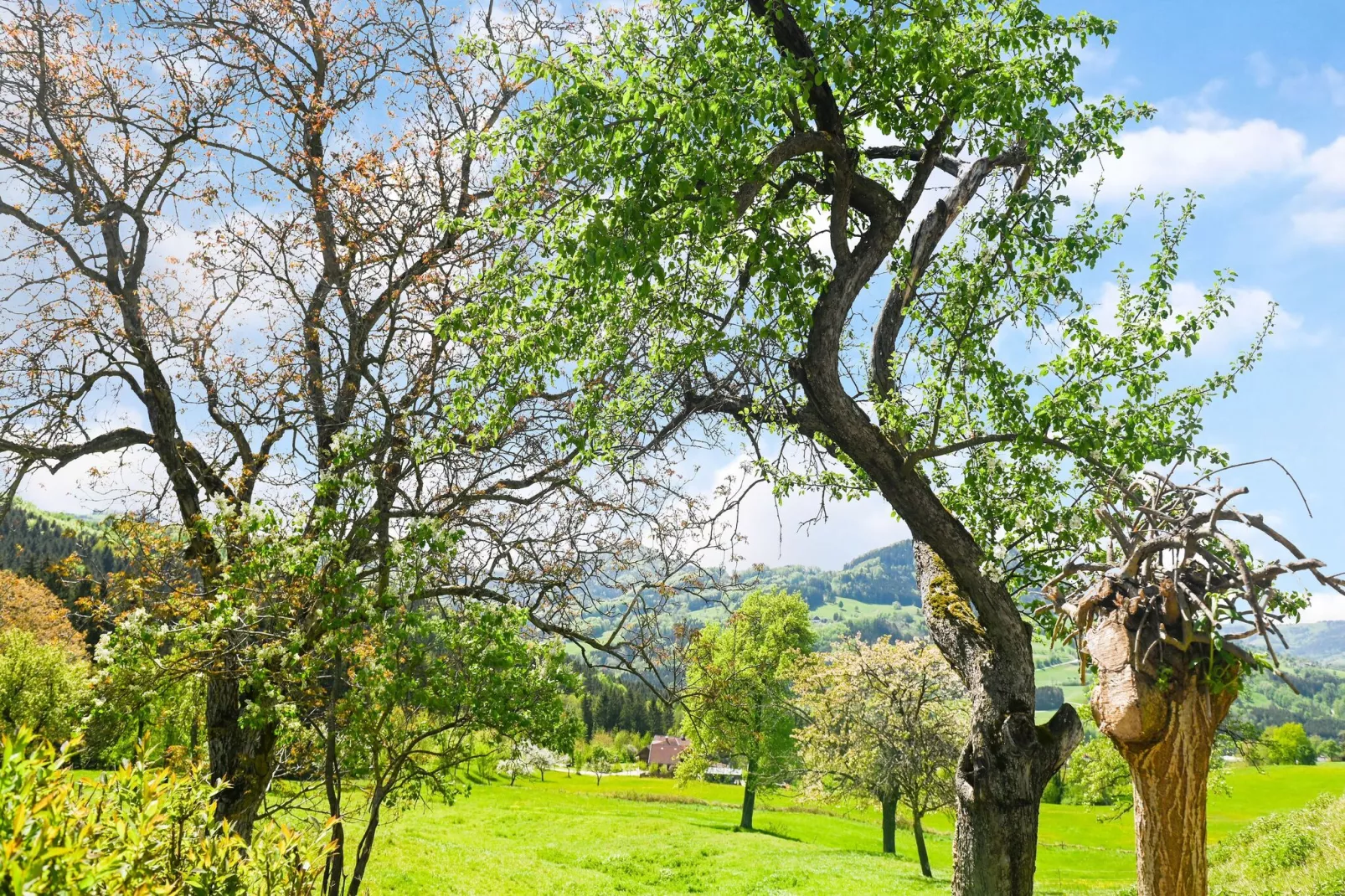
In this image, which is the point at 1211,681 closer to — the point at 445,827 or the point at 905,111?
the point at 905,111

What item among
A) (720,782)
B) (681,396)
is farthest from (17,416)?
(720,782)

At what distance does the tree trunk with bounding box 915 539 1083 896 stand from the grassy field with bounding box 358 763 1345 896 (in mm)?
5364

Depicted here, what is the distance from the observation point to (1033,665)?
687 cm

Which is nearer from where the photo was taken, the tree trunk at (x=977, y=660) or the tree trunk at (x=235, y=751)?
the tree trunk at (x=977, y=660)

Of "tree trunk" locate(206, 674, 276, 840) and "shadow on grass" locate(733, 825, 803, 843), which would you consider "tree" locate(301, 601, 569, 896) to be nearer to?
"tree trunk" locate(206, 674, 276, 840)

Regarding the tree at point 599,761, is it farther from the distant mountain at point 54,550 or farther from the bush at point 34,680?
the bush at point 34,680

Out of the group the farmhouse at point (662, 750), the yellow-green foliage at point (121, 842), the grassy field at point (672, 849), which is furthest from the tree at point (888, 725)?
the farmhouse at point (662, 750)

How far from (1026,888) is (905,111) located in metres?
→ 6.36

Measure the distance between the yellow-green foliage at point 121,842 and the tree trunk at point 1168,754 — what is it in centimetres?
334

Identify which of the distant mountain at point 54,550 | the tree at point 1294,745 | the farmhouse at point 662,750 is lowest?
the farmhouse at point 662,750

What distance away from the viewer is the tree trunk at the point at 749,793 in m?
32.9

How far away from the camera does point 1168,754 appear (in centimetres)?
318

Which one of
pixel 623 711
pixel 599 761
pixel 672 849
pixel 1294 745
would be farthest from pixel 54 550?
pixel 1294 745

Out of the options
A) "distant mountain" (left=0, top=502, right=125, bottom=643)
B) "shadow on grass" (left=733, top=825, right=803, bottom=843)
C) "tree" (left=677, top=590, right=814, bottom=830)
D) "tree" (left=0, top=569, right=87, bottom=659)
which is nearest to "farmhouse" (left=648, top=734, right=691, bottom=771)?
"tree" (left=677, top=590, right=814, bottom=830)
